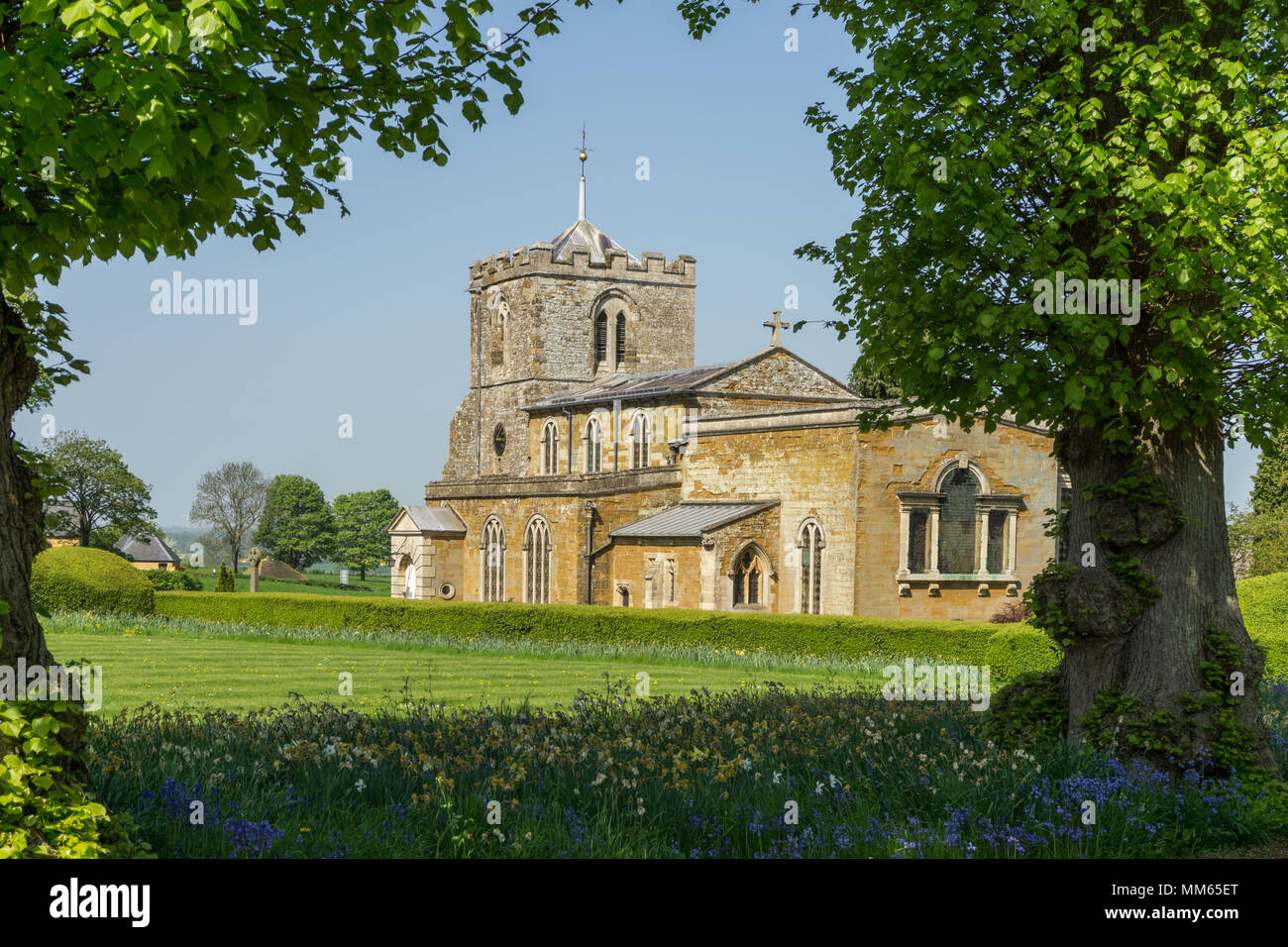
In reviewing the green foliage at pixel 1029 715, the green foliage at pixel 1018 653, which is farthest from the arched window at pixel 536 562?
the green foliage at pixel 1029 715

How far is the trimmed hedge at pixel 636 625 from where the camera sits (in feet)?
→ 76.1

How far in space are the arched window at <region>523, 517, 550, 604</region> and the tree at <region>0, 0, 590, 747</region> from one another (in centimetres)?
3722

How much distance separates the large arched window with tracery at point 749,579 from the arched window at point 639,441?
1219cm

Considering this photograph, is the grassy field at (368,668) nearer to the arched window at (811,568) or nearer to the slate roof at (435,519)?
the arched window at (811,568)

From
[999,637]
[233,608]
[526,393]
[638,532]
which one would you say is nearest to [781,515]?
[638,532]

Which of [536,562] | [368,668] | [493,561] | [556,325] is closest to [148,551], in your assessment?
[556,325]

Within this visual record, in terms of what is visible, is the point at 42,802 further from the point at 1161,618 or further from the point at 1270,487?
the point at 1270,487

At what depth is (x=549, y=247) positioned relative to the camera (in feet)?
182

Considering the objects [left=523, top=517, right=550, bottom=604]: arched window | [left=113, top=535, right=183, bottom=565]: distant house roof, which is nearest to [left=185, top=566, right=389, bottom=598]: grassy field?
[left=113, top=535, right=183, bottom=565]: distant house roof

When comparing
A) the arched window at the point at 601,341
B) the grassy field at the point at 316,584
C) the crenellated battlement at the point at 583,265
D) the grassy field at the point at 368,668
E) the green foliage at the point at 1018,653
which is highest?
the crenellated battlement at the point at 583,265

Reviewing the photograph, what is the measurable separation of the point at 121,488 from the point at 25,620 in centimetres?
5347

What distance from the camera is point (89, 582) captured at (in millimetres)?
35094

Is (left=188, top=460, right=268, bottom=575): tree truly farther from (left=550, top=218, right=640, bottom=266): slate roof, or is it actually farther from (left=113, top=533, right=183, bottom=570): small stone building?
(left=550, top=218, right=640, bottom=266): slate roof
